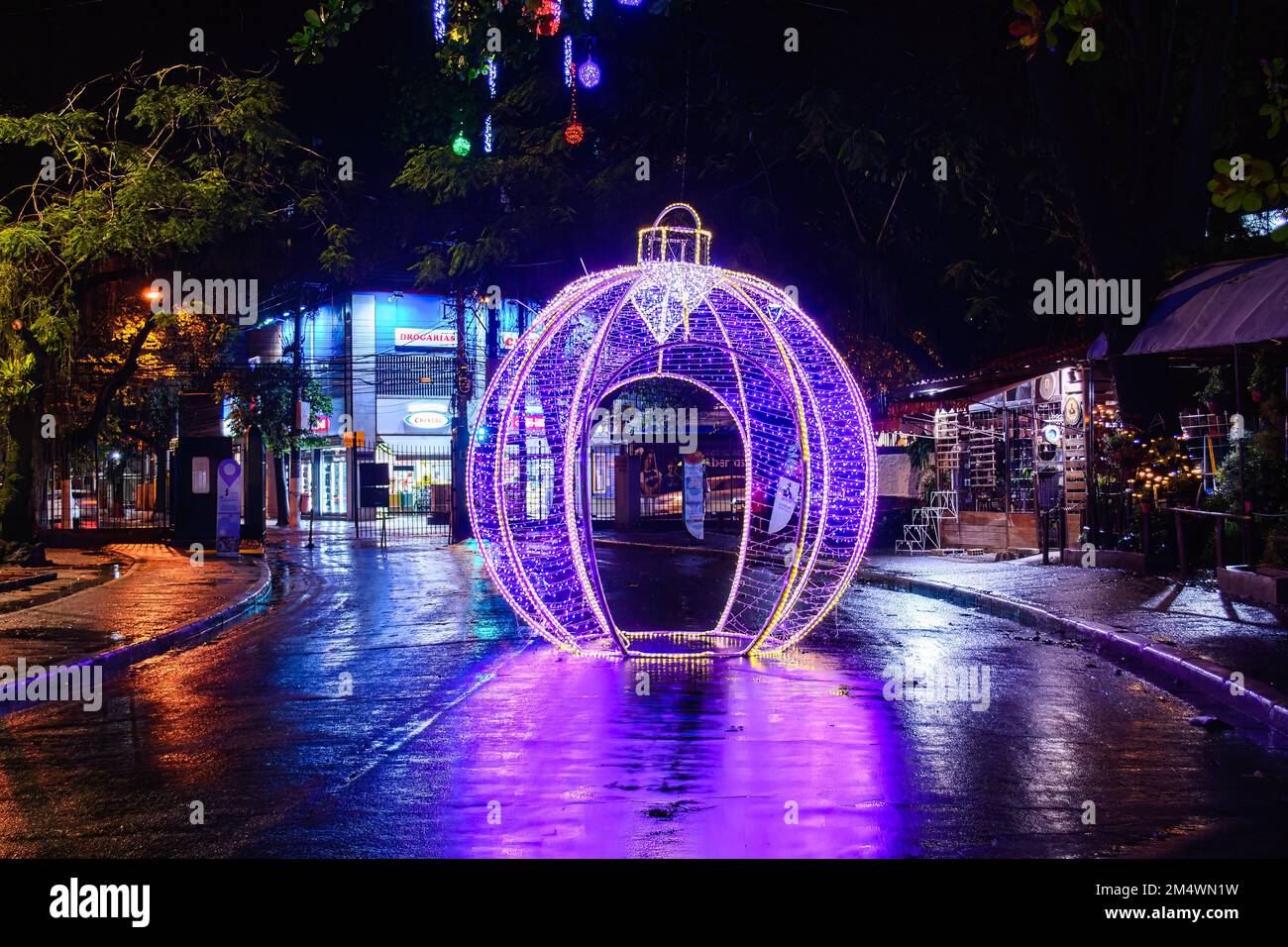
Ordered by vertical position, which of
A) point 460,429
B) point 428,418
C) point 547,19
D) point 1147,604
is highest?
point 547,19

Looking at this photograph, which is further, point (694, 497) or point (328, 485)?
point (328, 485)

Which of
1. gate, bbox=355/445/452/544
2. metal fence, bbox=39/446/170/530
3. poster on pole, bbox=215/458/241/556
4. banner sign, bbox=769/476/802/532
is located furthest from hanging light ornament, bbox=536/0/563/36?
gate, bbox=355/445/452/544

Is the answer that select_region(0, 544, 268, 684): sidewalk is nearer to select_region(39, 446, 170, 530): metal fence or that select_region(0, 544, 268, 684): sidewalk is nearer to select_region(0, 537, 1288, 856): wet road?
select_region(0, 537, 1288, 856): wet road

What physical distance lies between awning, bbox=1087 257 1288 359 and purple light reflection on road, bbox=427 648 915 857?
7079 millimetres

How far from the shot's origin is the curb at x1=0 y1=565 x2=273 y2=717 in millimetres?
9914

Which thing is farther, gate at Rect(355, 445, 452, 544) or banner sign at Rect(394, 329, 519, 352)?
A: banner sign at Rect(394, 329, 519, 352)

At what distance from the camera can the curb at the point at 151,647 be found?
9.91m

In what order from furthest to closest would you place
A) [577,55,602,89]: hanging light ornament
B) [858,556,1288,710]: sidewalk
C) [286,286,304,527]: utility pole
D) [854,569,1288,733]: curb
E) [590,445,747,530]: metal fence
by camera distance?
1. [286,286,304,527]: utility pole
2. [590,445,747,530]: metal fence
3. [577,55,602,89]: hanging light ornament
4. [858,556,1288,710]: sidewalk
5. [854,569,1288,733]: curb

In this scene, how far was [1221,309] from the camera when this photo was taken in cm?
1547

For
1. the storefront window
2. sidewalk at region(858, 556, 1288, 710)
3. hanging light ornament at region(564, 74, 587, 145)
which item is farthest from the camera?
the storefront window

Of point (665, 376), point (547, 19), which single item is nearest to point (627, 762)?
point (665, 376)

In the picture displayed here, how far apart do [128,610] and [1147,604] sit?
12.5 metres

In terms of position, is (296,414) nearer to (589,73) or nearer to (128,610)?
(589,73)
